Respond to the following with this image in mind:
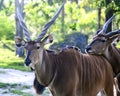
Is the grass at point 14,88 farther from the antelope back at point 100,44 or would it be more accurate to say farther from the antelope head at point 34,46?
the antelope head at point 34,46

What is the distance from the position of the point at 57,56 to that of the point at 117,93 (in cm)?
209

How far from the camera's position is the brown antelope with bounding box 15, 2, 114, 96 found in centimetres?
638

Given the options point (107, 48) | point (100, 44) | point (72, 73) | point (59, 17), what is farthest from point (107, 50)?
point (59, 17)

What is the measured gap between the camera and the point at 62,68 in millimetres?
→ 6531

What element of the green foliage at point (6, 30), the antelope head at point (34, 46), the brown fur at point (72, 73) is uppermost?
the antelope head at point (34, 46)

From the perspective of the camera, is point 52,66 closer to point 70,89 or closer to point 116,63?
point 70,89

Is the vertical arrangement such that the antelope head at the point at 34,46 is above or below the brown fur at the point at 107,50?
above

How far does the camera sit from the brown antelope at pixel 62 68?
6.38 metres

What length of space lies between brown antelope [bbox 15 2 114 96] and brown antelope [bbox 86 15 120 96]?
51 centimetres

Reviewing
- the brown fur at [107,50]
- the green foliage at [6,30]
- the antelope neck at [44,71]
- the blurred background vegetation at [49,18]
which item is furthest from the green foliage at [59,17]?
the antelope neck at [44,71]

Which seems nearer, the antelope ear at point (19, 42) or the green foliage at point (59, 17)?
the antelope ear at point (19, 42)

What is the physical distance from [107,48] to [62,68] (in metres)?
1.54

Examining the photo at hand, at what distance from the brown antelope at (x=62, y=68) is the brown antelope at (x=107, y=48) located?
51 centimetres

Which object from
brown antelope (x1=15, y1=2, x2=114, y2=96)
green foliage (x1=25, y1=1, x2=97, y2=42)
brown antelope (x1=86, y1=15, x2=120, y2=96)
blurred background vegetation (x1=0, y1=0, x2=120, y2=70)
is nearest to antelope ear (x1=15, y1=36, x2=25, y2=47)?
brown antelope (x1=15, y1=2, x2=114, y2=96)
